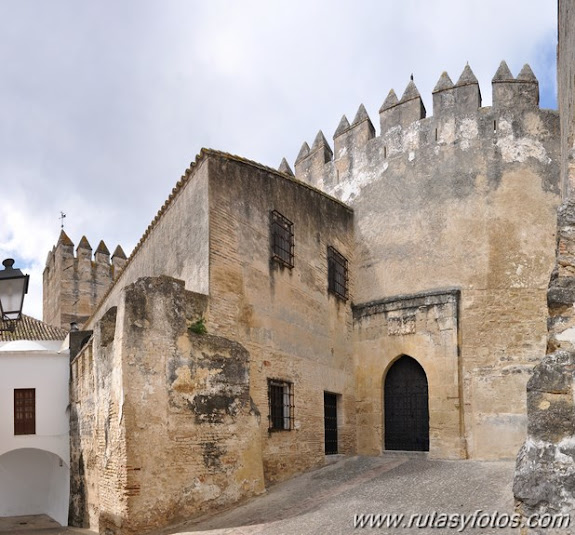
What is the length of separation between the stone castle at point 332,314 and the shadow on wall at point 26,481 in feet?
15.6

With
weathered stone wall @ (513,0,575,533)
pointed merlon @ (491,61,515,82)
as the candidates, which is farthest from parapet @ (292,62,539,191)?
weathered stone wall @ (513,0,575,533)

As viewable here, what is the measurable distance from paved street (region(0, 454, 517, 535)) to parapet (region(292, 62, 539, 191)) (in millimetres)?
7253

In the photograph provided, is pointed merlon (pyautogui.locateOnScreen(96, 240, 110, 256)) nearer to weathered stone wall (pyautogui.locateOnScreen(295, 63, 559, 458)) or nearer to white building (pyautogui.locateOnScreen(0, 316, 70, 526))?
white building (pyautogui.locateOnScreen(0, 316, 70, 526))

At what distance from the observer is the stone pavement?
28.1 ft

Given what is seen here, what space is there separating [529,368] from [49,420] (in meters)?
11.3

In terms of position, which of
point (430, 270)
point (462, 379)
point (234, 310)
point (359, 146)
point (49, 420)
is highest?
point (359, 146)

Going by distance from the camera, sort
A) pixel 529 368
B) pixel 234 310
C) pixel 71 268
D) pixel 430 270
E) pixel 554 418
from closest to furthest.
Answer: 1. pixel 554 418
2. pixel 234 310
3. pixel 529 368
4. pixel 430 270
5. pixel 71 268

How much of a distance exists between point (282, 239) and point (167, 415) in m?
4.90

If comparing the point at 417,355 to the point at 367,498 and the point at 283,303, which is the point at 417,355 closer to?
the point at 283,303

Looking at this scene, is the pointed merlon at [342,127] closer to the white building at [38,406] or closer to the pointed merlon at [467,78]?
the pointed merlon at [467,78]

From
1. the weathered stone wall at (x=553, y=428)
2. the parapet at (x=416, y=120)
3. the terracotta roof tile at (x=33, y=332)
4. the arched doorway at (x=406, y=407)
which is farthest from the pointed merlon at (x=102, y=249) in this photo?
the weathered stone wall at (x=553, y=428)

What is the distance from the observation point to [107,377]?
11102 millimetres

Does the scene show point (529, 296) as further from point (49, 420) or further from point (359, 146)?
point (49, 420)

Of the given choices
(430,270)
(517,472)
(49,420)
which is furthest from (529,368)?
(49,420)
